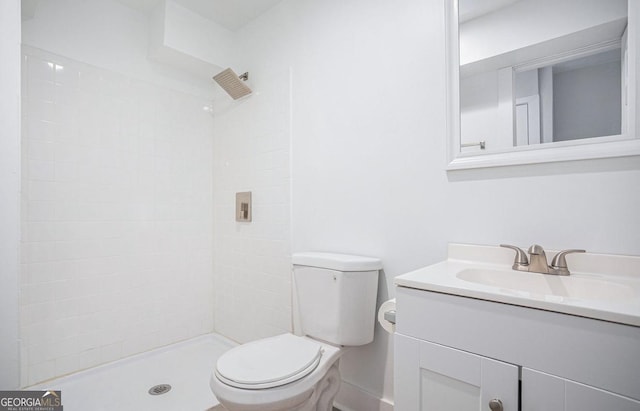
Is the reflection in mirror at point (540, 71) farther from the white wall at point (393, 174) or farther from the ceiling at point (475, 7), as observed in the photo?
the white wall at point (393, 174)

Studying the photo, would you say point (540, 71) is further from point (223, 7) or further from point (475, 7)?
point (223, 7)

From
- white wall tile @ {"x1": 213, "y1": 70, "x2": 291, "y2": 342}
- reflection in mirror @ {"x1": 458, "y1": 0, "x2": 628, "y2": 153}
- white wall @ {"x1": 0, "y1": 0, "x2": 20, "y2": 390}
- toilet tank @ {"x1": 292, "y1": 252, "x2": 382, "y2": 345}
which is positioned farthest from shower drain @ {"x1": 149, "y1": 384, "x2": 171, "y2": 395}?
reflection in mirror @ {"x1": 458, "y1": 0, "x2": 628, "y2": 153}

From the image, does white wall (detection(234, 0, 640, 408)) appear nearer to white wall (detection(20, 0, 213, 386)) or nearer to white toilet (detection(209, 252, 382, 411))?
white toilet (detection(209, 252, 382, 411))

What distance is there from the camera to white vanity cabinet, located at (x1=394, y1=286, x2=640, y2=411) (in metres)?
0.65

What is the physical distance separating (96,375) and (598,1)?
2942 mm

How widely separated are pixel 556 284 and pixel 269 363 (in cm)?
104

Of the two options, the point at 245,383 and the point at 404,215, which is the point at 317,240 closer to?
the point at 404,215

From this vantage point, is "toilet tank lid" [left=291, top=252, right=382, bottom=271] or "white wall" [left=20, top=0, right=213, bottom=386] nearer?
"toilet tank lid" [left=291, top=252, right=382, bottom=271]

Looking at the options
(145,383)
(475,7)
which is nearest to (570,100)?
(475,7)

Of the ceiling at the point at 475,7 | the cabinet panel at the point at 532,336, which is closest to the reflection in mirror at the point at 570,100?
the ceiling at the point at 475,7

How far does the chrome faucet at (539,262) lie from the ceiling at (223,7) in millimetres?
2022

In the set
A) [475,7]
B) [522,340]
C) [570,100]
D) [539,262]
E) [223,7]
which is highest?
[223,7]

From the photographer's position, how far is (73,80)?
6.15 feet

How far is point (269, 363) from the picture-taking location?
47.7 inches
